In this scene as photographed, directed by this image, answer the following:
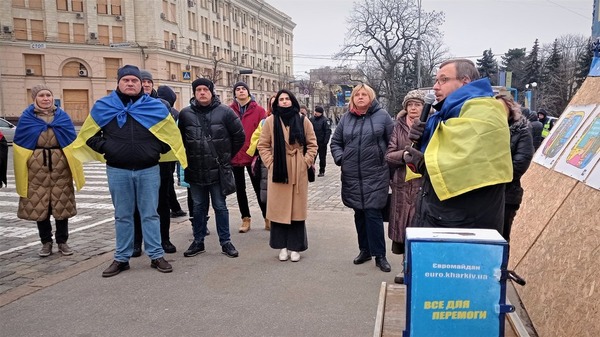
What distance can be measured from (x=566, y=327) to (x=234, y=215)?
5.93 metres

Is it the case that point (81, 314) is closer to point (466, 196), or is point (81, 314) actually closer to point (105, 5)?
point (466, 196)

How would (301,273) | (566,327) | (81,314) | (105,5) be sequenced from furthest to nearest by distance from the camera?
1. (105,5)
2. (301,273)
3. (81,314)
4. (566,327)

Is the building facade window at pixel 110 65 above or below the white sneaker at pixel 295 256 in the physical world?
above

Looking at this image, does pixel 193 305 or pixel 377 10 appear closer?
pixel 193 305

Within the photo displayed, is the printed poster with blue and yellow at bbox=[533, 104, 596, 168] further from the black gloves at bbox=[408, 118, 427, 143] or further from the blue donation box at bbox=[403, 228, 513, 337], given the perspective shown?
the blue donation box at bbox=[403, 228, 513, 337]

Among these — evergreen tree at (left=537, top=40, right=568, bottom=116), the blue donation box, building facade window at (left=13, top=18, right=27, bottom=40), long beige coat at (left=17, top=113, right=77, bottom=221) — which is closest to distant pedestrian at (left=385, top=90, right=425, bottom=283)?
the blue donation box

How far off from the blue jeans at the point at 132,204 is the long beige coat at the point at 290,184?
1.29 meters

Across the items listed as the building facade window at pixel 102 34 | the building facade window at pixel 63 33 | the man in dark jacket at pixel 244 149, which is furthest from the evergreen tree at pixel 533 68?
the man in dark jacket at pixel 244 149

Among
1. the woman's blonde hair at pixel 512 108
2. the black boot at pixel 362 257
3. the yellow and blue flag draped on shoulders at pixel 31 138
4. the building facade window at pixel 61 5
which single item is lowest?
the black boot at pixel 362 257

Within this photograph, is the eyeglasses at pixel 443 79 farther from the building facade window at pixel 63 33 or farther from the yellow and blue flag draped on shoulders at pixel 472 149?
the building facade window at pixel 63 33

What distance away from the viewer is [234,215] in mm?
8305

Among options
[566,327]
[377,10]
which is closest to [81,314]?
[566,327]

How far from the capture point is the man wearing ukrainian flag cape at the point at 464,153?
108 inches

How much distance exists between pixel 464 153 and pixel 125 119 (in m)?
3.59
